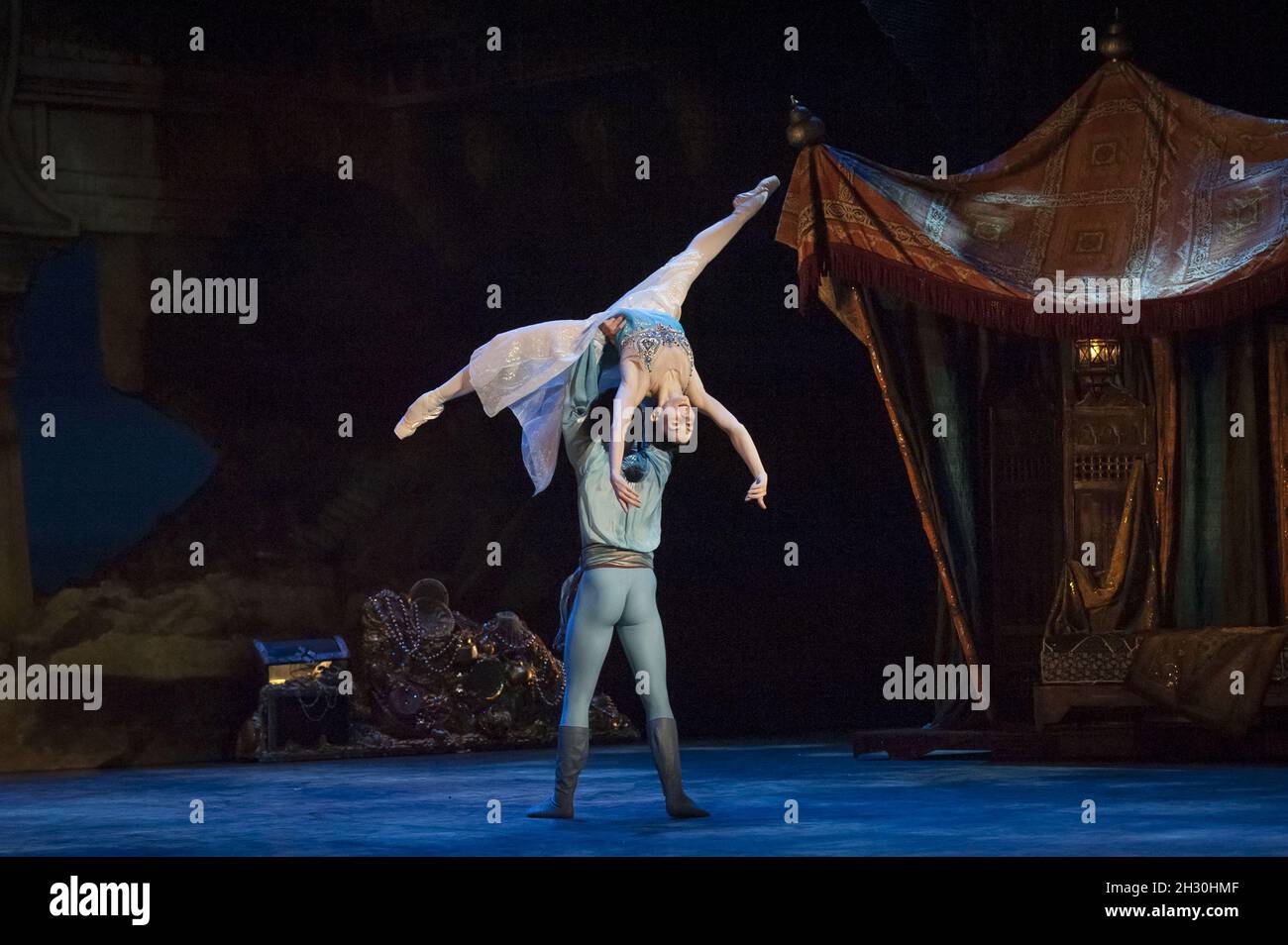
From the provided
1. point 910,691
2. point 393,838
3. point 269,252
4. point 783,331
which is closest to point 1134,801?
point 393,838

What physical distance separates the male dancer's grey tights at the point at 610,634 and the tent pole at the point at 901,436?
3.03 metres

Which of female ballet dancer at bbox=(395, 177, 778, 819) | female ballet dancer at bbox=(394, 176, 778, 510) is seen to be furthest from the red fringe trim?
female ballet dancer at bbox=(395, 177, 778, 819)

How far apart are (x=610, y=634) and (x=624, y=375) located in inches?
33.6

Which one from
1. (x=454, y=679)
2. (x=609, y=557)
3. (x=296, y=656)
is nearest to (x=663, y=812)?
(x=609, y=557)

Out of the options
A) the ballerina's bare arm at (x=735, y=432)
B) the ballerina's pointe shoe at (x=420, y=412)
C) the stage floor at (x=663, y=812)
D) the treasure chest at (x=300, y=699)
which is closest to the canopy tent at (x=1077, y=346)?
the stage floor at (x=663, y=812)

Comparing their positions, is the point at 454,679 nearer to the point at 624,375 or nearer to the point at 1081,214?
the point at 1081,214

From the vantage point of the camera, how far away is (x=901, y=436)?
8711 mm

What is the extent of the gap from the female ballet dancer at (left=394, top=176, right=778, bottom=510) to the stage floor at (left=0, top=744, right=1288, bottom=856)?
1.12 m

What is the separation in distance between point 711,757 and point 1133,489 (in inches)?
96.8

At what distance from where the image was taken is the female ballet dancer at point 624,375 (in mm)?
5875

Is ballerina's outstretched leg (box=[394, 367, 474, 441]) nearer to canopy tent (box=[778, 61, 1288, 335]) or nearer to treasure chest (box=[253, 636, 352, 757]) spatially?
canopy tent (box=[778, 61, 1288, 335])

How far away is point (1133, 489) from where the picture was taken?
8836mm
